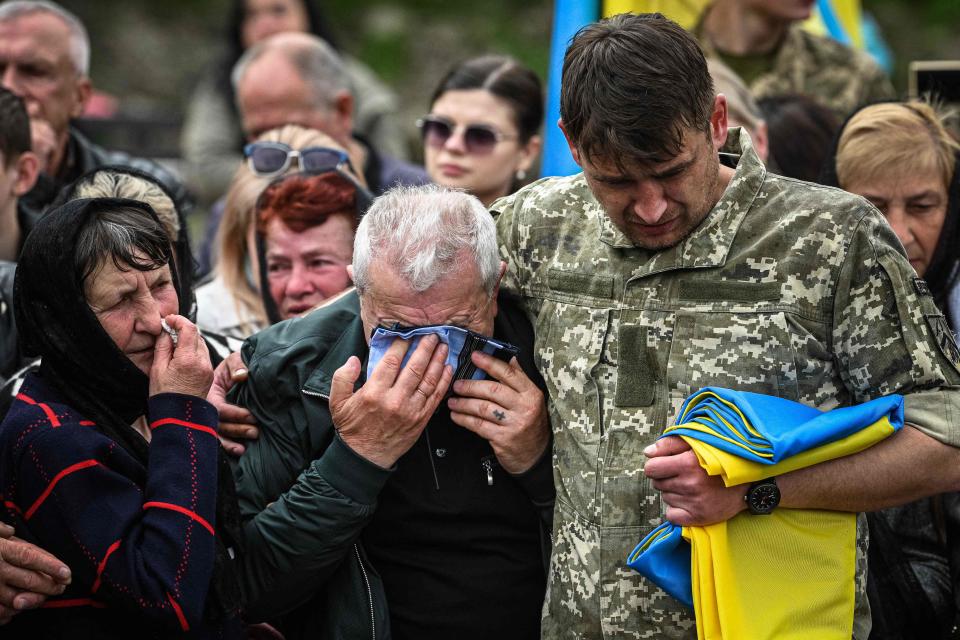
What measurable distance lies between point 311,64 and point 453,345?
3.02m

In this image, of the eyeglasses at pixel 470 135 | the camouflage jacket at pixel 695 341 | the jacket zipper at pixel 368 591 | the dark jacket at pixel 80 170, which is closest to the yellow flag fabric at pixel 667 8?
the eyeglasses at pixel 470 135

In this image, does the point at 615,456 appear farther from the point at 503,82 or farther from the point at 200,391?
the point at 503,82

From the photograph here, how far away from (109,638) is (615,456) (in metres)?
1.31

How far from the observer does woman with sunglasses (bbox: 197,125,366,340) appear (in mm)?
4340

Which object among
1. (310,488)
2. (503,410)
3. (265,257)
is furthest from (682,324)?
(265,257)

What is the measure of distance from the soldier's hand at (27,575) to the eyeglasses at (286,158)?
1.92m

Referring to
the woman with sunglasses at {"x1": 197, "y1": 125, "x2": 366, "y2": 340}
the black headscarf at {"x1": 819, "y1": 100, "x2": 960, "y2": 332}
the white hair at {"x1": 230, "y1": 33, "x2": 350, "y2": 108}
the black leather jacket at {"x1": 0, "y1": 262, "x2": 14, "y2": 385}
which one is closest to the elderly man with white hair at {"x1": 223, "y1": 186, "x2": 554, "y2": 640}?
the black leather jacket at {"x1": 0, "y1": 262, "x2": 14, "y2": 385}

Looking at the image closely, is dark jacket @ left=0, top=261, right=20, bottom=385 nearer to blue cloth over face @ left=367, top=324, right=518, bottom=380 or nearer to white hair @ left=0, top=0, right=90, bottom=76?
blue cloth over face @ left=367, top=324, right=518, bottom=380

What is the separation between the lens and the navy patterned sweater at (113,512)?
275 cm

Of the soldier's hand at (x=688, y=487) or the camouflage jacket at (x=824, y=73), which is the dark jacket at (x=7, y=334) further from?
the camouflage jacket at (x=824, y=73)

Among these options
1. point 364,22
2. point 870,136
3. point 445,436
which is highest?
point 364,22

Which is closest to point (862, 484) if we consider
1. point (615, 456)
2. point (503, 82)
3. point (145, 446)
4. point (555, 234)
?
point (615, 456)

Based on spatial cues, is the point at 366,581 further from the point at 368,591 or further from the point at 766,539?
the point at 766,539

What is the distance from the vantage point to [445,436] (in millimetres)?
3236
